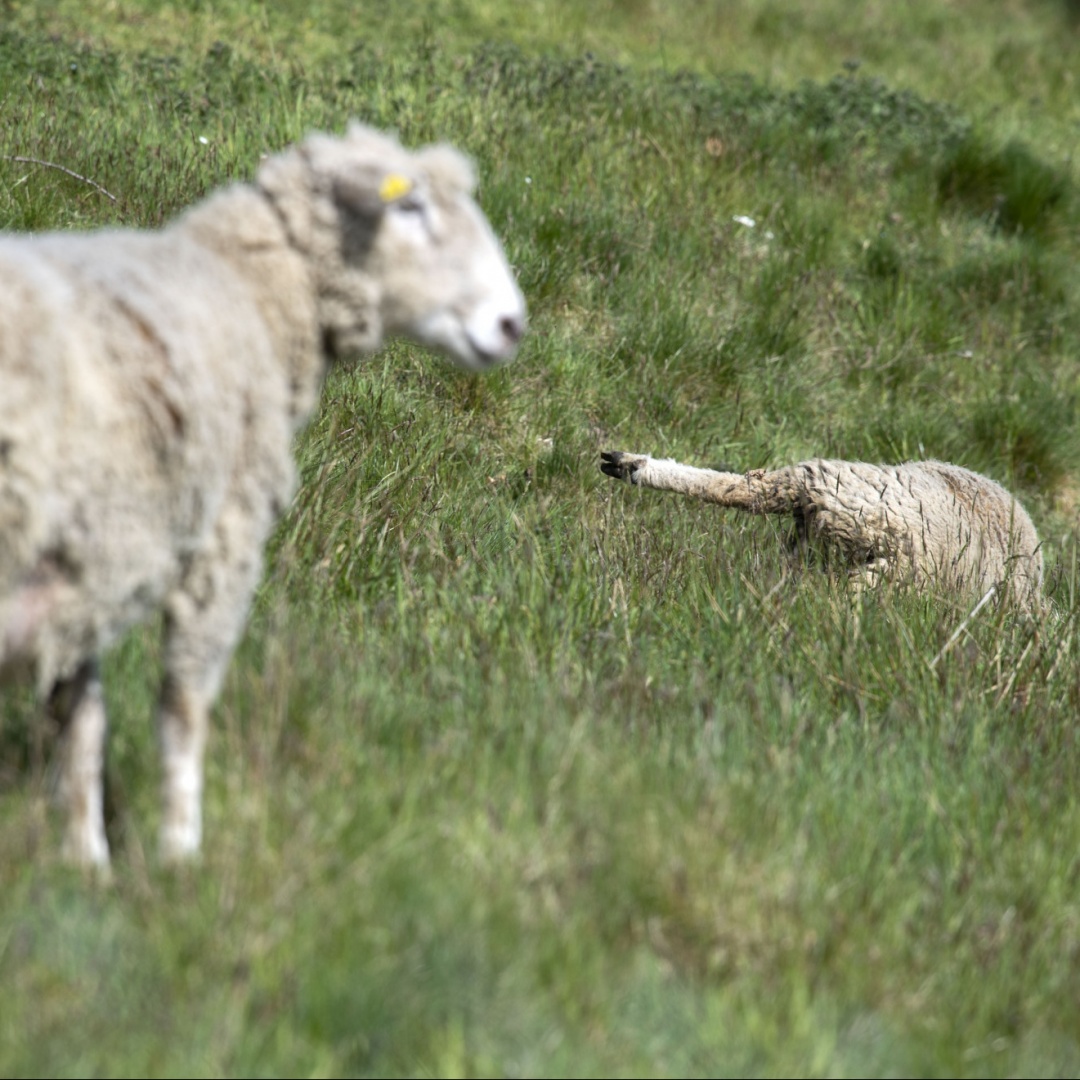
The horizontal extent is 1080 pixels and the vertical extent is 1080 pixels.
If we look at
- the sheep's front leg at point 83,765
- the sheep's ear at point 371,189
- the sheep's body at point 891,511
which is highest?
the sheep's ear at point 371,189

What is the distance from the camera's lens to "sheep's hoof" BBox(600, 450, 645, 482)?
5391 millimetres

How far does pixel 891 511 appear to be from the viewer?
202 inches

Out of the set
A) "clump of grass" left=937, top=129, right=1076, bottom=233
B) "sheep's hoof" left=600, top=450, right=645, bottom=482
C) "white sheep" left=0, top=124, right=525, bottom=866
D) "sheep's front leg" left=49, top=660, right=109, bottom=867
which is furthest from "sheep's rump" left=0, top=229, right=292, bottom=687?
"clump of grass" left=937, top=129, right=1076, bottom=233

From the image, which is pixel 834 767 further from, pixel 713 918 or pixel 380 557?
pixel 380 557

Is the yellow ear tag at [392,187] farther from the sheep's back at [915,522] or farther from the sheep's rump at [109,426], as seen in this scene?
the sheep's back at [915,522]

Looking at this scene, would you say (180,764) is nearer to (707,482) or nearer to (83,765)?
(83,765)

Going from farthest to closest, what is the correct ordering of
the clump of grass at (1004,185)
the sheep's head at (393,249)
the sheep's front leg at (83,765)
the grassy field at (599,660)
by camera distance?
the clump of grass at (1004,185), the sheep's head at (393,249), the sheep's front leg at (83,765), the grassy field at (599,660)

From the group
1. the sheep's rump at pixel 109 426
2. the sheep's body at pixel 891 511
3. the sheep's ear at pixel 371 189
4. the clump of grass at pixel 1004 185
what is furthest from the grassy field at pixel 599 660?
the sheep's ear at pixel 371 189

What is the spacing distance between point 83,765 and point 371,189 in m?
1.19

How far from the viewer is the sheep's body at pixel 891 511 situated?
5102 millimetres

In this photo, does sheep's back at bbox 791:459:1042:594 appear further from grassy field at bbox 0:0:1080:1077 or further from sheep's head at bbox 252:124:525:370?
sheep's head at bbox 252:124:525:370

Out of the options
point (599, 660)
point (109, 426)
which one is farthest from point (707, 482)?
point (109, 426)

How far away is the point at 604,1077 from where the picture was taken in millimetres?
2408

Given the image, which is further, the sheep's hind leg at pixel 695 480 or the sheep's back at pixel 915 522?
the sheep's hind leg at pixel 695 480
